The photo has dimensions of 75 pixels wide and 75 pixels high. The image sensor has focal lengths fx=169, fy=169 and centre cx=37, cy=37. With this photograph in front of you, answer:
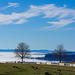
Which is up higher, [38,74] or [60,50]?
[60,50]

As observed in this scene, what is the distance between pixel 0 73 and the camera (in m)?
37.1

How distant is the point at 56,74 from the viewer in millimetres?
38094

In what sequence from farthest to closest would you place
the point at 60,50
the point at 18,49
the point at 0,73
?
the point at 18,49 → the point at 60,50 → the point at 0,73

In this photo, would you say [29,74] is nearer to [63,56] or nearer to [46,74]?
[46,74]

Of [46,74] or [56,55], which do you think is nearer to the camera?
[46,74]

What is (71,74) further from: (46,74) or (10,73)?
(10,73)

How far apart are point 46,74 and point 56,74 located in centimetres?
250

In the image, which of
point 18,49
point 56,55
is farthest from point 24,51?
point 56,55

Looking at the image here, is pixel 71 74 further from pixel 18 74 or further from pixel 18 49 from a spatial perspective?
pixel 18 49

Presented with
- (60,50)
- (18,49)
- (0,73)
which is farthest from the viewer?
(18,49)

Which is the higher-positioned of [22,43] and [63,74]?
[22,43]

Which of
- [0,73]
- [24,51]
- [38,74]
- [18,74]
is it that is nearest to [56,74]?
[38,74]

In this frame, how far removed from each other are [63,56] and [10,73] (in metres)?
50.3

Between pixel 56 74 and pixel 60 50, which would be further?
pixel 60 50
